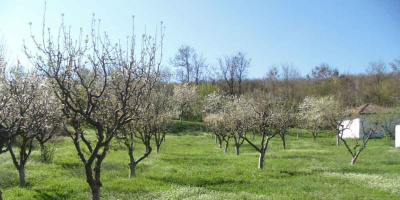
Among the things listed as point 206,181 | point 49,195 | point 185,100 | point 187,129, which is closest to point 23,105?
point 49,195

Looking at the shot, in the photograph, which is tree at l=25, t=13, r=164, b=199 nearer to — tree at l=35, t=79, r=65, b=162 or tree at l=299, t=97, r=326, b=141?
tree at l=35, t=79, r=65, b=162

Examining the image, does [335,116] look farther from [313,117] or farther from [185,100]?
[185,100]

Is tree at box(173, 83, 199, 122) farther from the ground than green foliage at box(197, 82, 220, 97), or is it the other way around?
green foliage at box(197, 82, 220, 97)

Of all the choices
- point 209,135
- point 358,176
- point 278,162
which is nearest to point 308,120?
point 209,135

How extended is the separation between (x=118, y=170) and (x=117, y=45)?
1067 centimetres

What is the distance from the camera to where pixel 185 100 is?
72688 mm

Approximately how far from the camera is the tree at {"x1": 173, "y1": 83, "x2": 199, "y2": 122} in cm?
7181

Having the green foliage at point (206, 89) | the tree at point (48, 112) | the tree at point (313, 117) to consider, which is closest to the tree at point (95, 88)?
the tree at point (48, 112)

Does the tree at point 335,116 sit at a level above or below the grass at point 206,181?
above

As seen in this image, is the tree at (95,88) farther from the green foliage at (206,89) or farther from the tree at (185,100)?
the green foliage at (206,89)

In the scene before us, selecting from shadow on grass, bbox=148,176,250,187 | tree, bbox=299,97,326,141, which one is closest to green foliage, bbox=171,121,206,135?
tree, bbox=299,97,326,141

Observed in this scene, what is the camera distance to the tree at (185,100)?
71.8m

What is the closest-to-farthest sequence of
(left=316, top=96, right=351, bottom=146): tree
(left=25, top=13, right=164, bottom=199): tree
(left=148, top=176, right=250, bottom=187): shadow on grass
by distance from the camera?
(left=25, top=13, right=164, bottom=199): tree
(left=148, top=176, right=250, bottom=187): shadow on grass
(left=316, top=96, right=351, bottom=146): tree

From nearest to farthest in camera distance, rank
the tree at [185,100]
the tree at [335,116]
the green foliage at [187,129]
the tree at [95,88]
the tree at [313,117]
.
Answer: the tree at [95,88]
the tree at [335,116]
the tree at [313,117]
the green foliage at [187,129]
the tree at [185,100]
